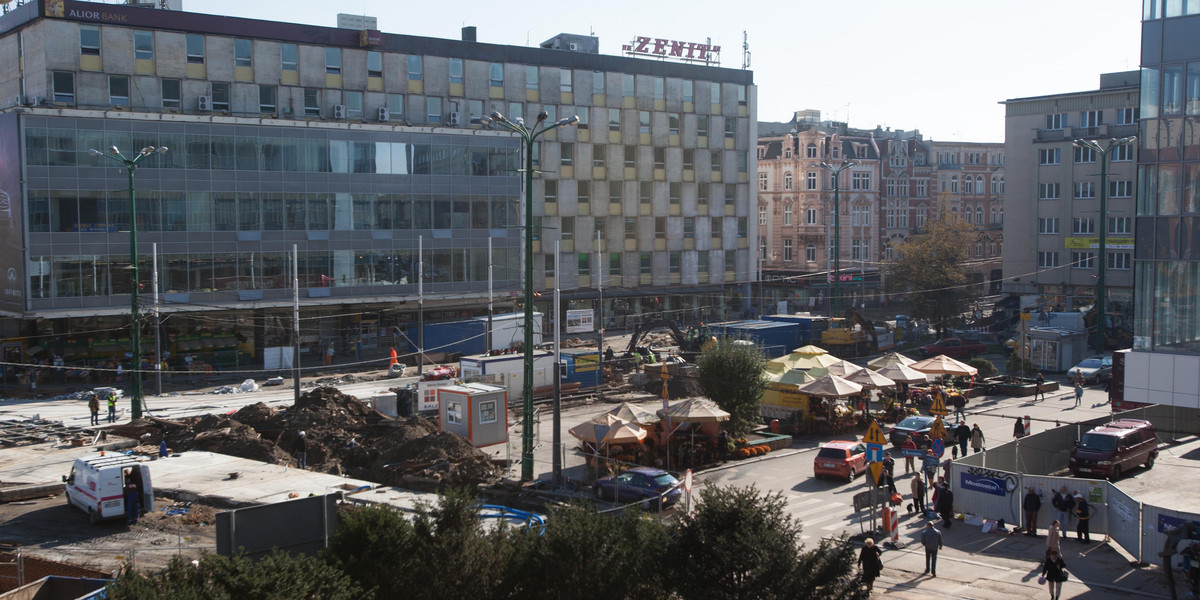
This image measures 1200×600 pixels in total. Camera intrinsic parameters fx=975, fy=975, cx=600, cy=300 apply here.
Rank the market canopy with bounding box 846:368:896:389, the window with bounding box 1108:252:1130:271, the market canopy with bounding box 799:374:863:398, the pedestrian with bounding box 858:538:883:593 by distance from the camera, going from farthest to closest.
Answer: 1. the window with bounding box 1108:252:1130:271
2. the market canopy with bounding box 846:368:896:389
3. the market canopy with bounding box 799:374:863:398
4. the pedestrian with bounding box 858:538:883:593

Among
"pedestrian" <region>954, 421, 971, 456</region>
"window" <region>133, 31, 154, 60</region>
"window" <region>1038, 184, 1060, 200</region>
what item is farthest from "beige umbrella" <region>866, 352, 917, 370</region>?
"window" <region>133, 31, 154, 60</region>

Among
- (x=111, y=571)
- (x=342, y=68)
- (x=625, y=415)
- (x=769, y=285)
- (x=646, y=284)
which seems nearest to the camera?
(x=111, y=571)

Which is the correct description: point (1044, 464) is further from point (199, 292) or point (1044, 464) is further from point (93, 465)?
point (199, 292)

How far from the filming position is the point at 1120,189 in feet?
226

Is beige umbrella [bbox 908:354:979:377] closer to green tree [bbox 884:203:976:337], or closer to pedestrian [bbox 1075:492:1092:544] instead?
pedestrian [bbox 1075:492:1092:544]

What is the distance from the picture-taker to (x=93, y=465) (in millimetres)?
23516

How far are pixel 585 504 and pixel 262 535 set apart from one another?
437 cm

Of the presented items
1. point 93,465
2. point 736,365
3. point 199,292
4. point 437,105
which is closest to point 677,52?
point 437,105

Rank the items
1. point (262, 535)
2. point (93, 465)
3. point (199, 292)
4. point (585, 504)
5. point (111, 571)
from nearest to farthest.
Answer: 1. point (262, 535)
2. point (585, 504)
3. point (111, 571)
4. point (93, 465)
5. point (199, 292)

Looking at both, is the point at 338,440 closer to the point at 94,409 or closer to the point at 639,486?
the point at 94,409

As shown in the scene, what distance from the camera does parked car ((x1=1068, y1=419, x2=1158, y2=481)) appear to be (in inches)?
1048

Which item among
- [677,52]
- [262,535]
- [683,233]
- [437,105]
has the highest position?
[677,52]

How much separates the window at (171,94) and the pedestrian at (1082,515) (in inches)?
1997

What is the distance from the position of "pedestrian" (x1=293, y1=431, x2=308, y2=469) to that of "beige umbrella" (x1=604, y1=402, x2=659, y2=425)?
9.19m
